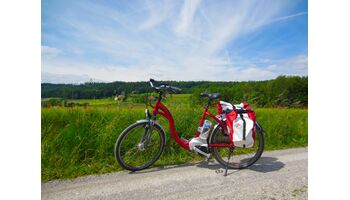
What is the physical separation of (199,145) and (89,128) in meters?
1.82

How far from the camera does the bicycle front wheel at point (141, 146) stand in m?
3.62

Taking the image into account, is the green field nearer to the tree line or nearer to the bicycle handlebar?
the tree line

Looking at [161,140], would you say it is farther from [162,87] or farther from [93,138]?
[93,138]

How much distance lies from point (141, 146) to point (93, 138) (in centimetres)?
83

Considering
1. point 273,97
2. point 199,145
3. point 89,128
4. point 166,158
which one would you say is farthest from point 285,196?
point 273,97

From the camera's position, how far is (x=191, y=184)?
3027mm

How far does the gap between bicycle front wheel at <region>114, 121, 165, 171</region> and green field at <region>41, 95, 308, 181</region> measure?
18cm

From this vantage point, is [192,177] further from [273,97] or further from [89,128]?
[273,97]

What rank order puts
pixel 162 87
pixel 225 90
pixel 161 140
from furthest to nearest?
pixel 225 90
pixel 161 140
pixel 162 87

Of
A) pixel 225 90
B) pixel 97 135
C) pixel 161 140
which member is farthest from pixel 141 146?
pixel 225 90

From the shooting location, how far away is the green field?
11.3ft

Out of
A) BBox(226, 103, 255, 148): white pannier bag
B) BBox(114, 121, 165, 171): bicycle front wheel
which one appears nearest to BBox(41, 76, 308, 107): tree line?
BBox(114, 121, 165, 171): bicycle front wheel

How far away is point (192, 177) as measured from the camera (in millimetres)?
3266
